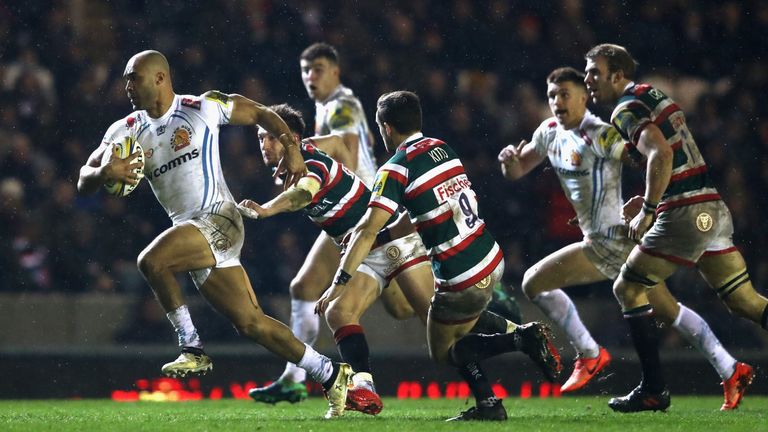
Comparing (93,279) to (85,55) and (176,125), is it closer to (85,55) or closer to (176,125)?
(85,55)

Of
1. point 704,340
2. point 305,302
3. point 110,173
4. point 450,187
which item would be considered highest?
point 110,173

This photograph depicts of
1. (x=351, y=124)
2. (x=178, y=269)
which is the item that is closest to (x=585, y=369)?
(x=351, y=124)

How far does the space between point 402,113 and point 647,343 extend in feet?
7.27

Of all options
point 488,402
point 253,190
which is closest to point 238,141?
point 253,190

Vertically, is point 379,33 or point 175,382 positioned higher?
point 379,33

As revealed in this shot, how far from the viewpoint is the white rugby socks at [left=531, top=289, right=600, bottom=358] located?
8.80 meters

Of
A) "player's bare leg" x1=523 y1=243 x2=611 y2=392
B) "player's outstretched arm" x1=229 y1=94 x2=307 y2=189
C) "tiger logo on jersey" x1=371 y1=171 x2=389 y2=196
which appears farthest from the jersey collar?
"player's bare leg" x1=523 y1=243 x2=611 y2=392

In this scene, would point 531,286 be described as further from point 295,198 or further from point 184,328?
point 184,328

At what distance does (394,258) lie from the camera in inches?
321

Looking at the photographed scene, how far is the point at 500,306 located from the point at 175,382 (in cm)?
332

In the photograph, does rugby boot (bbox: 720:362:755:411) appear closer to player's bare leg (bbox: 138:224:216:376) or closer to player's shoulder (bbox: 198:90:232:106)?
player's bare leg (bbox: 138:224:216:376)

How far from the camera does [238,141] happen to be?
44.0 feet

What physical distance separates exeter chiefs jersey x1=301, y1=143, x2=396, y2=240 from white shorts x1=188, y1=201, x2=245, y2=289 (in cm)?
74

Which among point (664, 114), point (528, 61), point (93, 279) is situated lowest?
point (93, 279)
